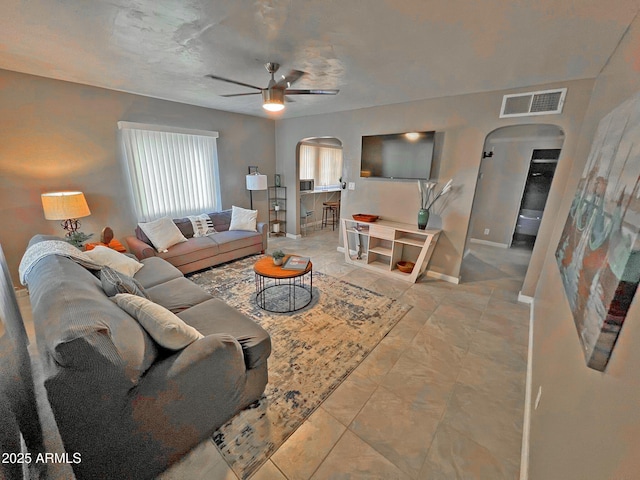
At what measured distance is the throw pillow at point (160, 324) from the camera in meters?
1.34

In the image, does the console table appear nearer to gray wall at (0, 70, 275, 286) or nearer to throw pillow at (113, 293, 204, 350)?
throw pillow at (113, 293, 204, 350)

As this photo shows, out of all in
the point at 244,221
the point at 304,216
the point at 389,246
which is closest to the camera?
the point at 389,246

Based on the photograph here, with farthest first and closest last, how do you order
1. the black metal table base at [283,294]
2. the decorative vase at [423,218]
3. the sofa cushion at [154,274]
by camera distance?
the decorative vase at [423,218], the black metal table base at [283,294], the sofa cushion at [154,274]

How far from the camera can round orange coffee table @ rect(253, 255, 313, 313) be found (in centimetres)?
273

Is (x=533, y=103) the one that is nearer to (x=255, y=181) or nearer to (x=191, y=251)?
(x=255, y=181)

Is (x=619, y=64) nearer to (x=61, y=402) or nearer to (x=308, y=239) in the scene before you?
(x=61, y=402)

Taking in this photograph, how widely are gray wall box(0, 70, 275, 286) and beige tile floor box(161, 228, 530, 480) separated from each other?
138 inches

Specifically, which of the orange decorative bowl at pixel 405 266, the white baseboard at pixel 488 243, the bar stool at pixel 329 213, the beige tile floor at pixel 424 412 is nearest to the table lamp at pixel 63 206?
the beige tile floor at pixel 424 412

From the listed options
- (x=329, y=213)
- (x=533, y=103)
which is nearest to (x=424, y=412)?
(x=533, y=103)

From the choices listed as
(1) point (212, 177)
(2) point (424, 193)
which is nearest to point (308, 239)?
(1) point (212, 177)

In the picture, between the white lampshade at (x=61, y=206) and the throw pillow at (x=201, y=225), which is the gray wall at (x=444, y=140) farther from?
the white lampshade at (x=61, y=206)

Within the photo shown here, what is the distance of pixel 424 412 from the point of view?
5.64 ft

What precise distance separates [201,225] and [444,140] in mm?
3961

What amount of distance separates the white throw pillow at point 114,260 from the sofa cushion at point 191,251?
73cm
